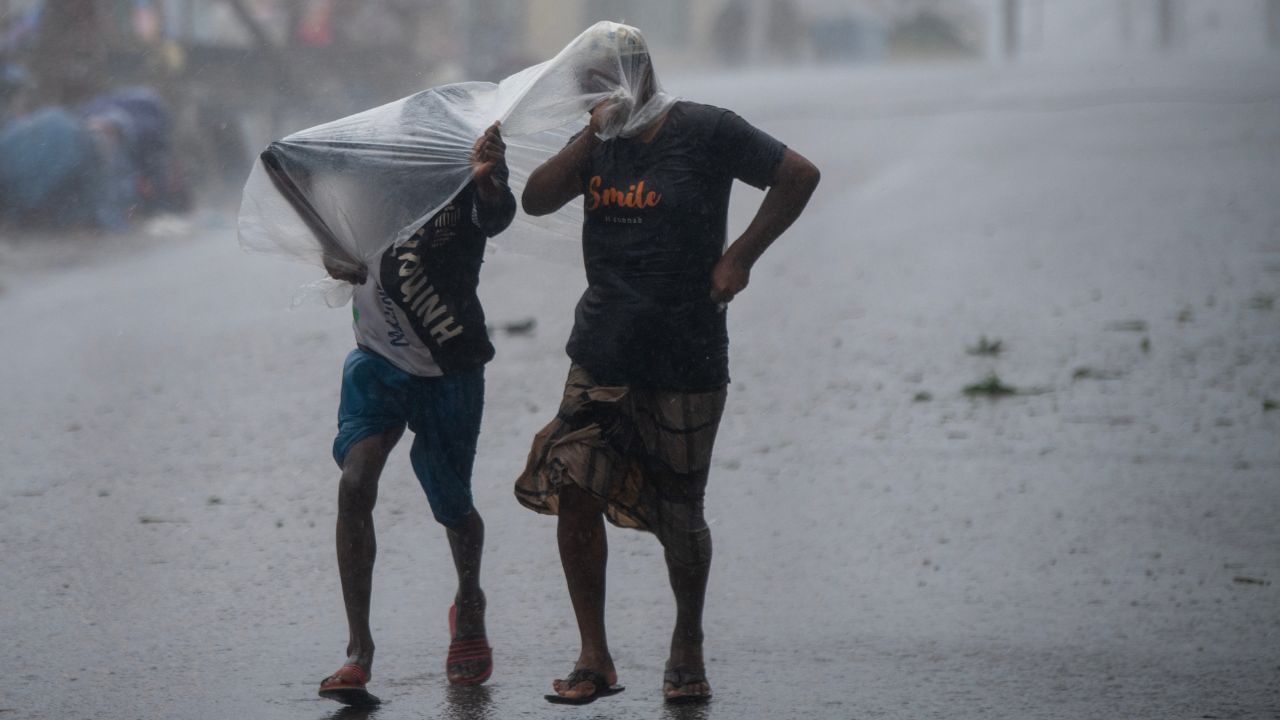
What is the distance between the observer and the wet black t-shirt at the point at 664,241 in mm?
3795

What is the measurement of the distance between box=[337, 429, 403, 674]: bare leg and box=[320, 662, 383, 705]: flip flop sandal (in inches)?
3.0

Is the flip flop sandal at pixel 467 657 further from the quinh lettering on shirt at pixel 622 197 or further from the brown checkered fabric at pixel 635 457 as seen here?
the quinh lettering on shirt at pixel 622 197

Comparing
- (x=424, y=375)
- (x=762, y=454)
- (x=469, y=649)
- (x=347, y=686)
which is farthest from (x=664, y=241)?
(x=762, y=454)

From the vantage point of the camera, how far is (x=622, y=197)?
3.80m

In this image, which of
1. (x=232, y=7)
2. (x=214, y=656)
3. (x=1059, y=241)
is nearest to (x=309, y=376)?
(x=214, y=656)

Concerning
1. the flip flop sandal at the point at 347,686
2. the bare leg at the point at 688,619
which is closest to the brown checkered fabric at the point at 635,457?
the bare leg at the point at 688,619

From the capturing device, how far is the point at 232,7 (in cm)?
2150

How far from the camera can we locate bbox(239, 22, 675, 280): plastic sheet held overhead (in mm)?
3910

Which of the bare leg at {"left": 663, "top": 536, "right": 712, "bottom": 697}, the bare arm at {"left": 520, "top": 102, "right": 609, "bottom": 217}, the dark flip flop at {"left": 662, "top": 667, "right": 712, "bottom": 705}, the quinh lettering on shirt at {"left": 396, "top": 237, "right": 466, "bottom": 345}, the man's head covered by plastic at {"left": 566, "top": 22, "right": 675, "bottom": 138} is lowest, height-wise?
the dark flip flop at {"left": 662, "top": 667, "right": 712, "bottom": 705}

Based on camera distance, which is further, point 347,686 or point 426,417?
point 426,417

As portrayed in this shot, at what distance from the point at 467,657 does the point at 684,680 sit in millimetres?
539

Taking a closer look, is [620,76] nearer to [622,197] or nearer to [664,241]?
[622,197]

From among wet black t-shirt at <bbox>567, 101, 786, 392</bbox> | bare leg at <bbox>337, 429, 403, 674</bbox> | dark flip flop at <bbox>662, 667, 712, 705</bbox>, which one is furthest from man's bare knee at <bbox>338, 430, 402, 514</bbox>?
dark flip flop at <bbox>662, 667, 712, 705</bbox>

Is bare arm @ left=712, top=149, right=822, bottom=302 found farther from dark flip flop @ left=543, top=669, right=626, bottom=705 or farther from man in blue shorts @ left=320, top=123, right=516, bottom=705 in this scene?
dark flip flop @ left=543, top=669, right=626, bottom=705
